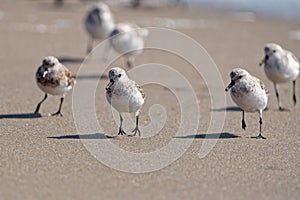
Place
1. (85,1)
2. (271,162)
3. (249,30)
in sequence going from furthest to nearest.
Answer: (85,1), (249,30), (271,162)

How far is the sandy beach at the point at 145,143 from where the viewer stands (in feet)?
16.7

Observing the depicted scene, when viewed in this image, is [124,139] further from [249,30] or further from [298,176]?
[249,30]

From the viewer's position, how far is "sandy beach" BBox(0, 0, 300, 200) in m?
5.09

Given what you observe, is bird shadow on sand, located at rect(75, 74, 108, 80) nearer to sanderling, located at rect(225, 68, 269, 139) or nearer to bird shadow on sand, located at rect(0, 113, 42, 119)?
bird shadow on sand, located at rect(0, 113, 42, 119)

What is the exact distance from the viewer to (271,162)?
6000mm

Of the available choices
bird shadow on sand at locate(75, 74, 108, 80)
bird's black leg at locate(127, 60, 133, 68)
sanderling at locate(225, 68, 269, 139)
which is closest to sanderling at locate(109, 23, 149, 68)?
bird's black leg at locate(127, 60, 133, 68)

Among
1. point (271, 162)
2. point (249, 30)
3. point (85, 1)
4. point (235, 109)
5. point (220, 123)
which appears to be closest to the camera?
point (271, 162)

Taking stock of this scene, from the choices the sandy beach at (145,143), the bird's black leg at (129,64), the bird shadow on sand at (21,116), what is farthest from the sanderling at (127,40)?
the bird shadow on sand at (21,116)

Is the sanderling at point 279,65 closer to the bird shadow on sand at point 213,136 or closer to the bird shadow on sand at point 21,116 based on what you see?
the bird shadow on sand at point 213,136

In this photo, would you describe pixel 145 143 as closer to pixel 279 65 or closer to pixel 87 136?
pixel 87 136

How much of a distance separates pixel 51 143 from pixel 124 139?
0.81 meters

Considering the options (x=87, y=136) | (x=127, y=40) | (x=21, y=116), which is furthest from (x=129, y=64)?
(x=87, y=136)

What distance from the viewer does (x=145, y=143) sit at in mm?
6605

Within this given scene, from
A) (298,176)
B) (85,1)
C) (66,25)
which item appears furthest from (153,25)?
(298,176)
